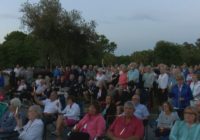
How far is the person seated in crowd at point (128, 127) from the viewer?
7.96m

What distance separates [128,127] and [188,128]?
1162 millimetres

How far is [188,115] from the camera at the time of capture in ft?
23.8

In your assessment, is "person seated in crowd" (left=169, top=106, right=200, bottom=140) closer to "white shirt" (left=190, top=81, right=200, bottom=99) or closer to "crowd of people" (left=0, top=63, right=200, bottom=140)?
"crowd of people" (left=0, top=63, right=200, bottom=140)

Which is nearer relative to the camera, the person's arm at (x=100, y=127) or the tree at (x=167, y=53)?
the person's arm at (x=100, y=127)

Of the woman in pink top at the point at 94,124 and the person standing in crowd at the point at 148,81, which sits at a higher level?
the person standing in crowd at the point at 148,81

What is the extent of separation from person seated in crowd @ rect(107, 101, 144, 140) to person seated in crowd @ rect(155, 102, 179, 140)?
153 cm

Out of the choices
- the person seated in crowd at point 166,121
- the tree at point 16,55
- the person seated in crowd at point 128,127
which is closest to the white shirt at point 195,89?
the person seated in crowd at point 166,121

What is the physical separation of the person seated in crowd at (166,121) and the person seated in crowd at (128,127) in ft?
5.01

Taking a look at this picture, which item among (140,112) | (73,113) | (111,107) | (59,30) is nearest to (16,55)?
(59,30)

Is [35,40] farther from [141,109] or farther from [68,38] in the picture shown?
[141,109]

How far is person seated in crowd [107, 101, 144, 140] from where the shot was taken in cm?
796

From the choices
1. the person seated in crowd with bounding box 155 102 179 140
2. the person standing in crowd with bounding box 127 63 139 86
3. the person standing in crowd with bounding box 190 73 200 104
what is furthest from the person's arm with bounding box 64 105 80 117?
the person standing in crowd with bounding box 127 63 139 86

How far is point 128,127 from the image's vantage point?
805 centimetres

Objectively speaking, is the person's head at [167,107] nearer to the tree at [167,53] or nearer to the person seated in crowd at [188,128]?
the person seated in crowd at [188,128]
